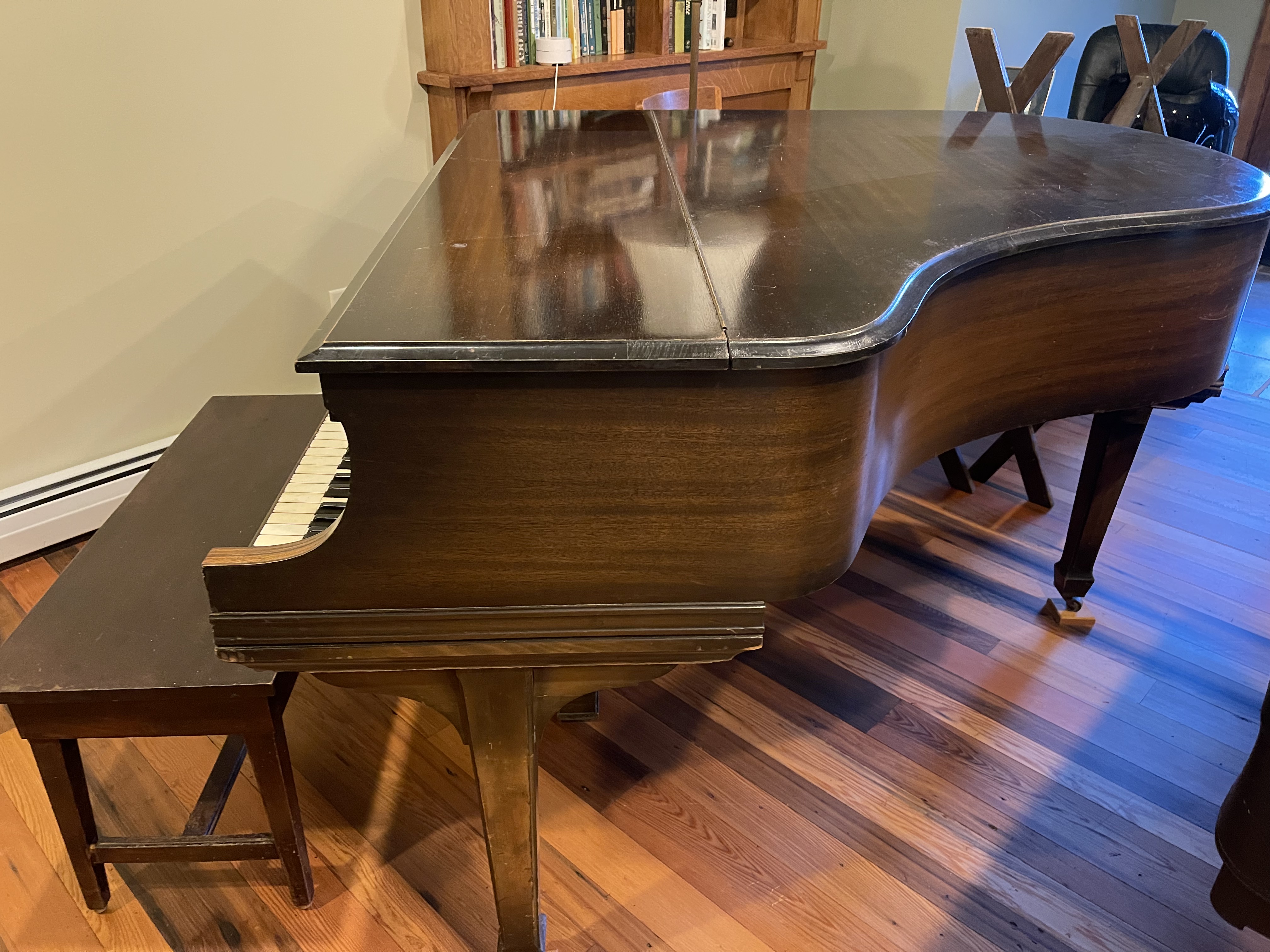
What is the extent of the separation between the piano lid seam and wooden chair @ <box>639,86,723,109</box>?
25cm

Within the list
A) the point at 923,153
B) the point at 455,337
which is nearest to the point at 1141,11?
the point at 923,153

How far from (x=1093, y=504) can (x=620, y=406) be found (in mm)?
1357

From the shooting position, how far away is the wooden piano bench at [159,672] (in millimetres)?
1064

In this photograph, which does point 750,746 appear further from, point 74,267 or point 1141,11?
point 1141,11

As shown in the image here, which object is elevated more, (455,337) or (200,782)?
(455,337)

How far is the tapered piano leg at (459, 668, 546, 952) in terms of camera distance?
3.19 feet

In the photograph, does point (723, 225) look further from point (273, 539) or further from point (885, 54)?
point (885, 54)

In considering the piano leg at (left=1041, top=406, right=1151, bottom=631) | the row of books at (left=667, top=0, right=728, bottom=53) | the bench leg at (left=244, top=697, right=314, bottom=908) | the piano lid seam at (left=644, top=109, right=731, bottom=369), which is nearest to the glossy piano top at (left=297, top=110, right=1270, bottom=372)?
the piano lid seam at (left=644, top=109, right=731, bottom=369)

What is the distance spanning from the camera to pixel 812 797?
1507 mm

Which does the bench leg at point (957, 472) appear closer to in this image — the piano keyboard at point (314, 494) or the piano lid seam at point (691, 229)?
the piano lid seam at point (691, 229)

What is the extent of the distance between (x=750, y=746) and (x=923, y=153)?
1066 mm

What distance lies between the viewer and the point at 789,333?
820mm

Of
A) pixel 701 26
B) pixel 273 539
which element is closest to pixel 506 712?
pixel 273 539

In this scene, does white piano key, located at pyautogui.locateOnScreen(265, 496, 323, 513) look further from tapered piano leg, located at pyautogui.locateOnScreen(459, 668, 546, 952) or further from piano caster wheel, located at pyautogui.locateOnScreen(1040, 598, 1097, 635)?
piano caster wheel, located at pyautogui.locateOnScreen(1040, 598, 1097, 635)
